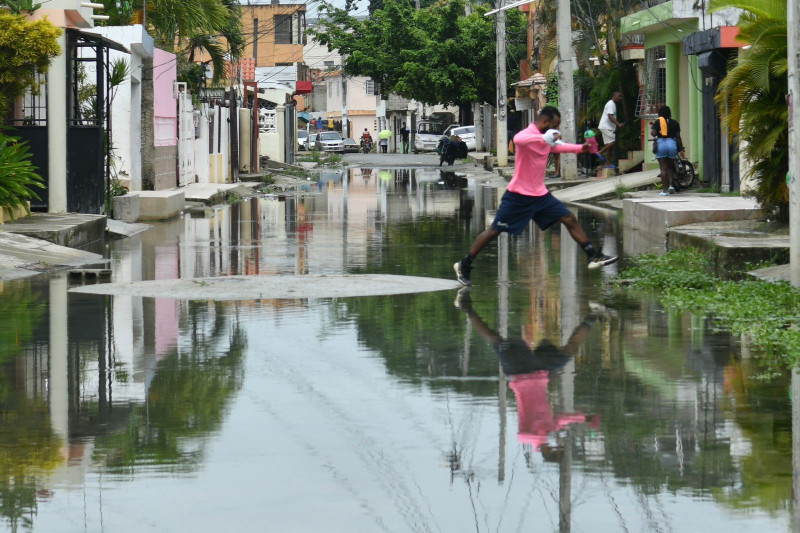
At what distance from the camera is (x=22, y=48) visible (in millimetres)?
18000

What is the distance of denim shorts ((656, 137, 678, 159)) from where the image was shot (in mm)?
24938

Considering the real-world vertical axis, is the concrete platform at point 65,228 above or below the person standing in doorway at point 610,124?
below

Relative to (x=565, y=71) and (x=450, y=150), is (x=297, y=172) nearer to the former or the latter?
(x=450, y=150)

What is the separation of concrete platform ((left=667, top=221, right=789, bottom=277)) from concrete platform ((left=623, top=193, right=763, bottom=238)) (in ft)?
1.30

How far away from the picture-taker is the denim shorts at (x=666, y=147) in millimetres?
24938

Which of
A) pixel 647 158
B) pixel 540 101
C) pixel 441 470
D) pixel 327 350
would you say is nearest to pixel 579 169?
pixel 647 158

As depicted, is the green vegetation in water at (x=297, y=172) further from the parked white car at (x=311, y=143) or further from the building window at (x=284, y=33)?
the building window at (x=284, y=33)

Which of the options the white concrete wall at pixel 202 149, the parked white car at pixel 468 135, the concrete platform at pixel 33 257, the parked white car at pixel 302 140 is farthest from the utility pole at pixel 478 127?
the concrete platform at pixel 33 257

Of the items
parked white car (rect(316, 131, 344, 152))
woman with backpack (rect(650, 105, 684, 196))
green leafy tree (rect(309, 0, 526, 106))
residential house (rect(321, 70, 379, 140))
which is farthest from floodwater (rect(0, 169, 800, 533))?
residential house (rect(321, 70, 379, 140))

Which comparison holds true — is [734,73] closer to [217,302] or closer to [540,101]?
Answer: [217,302]

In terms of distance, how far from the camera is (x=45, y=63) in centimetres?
1836

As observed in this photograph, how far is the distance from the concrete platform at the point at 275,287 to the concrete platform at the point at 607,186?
1493cm

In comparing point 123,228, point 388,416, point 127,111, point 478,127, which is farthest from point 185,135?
point 478,127

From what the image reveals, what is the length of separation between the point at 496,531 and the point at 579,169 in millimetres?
33400
